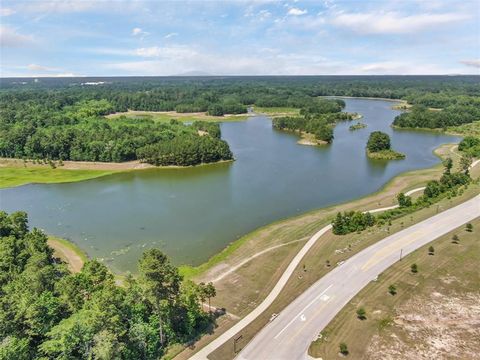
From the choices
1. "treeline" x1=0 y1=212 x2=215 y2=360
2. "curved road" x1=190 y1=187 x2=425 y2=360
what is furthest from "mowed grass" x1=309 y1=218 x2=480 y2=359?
"treeline" x1=0 y1=212 x2=215 y2=360

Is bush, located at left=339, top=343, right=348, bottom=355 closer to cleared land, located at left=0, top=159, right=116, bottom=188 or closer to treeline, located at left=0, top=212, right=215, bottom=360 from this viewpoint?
treeline, located at left=0, top=212, right=215, bottom=360

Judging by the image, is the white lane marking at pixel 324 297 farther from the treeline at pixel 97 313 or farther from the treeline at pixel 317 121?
the treeline at pixel 317 121

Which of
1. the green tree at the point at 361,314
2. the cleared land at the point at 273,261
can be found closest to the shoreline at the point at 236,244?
the cleared land at the point at 273,261

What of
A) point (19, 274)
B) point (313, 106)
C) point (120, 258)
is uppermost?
point (313, 106)

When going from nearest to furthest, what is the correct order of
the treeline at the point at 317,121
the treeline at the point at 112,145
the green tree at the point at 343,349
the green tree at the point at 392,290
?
the green tree at the point at 343,349 → the green tree at the point at 392,290 → the treeline at the point at 112,145 → the treeline at the point at 317,121

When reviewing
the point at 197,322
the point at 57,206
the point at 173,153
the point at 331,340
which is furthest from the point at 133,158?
the point at 331,340

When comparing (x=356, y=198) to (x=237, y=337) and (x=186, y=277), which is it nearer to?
(x=186, y=277)

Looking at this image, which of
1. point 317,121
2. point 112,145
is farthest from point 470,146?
point 112,145
